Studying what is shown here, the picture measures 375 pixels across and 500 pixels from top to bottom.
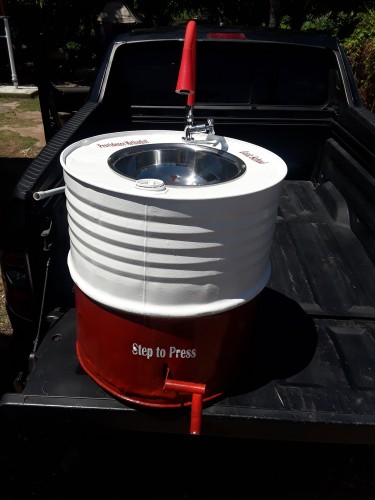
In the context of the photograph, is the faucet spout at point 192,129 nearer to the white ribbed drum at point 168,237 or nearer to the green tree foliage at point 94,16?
the white ribbed drum at point 168,237

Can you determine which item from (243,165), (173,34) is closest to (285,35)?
(173,34)

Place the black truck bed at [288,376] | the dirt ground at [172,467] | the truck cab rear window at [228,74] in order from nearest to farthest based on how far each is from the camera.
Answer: the black truck bed at [288,376] < the dirt ground at [172,467] < the truck cab rear window at [228,74]

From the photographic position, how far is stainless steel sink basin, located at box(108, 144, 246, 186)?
1.68 meters

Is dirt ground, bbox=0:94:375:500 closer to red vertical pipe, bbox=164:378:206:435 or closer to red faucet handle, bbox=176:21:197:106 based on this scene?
red vertical pipe, bbox=164:378:206:435

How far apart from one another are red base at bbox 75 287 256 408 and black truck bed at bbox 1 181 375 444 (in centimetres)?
8

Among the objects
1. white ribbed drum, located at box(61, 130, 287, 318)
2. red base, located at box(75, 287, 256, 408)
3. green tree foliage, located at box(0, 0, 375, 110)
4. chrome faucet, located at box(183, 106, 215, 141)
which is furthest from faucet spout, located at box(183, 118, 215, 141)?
green tree foliage, located at box(0, 0, 375, 110)

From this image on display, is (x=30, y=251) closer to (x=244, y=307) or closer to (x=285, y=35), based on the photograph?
(x=244, y=307)

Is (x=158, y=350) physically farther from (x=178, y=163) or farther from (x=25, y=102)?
(x=25, y=102)

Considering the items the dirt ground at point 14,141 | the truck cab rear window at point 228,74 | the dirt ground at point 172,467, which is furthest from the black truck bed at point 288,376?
the dirt ground at point 14,141

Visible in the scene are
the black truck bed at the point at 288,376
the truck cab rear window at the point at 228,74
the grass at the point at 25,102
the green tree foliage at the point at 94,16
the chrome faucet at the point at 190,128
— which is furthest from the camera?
the green tree foliage at the point at 94,16

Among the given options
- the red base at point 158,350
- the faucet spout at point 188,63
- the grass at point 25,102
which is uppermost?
the faucet spout at point 188,63

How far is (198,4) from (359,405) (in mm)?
18168

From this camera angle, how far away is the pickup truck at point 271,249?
1.66 metres

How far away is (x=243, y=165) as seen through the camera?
5.19 ft
